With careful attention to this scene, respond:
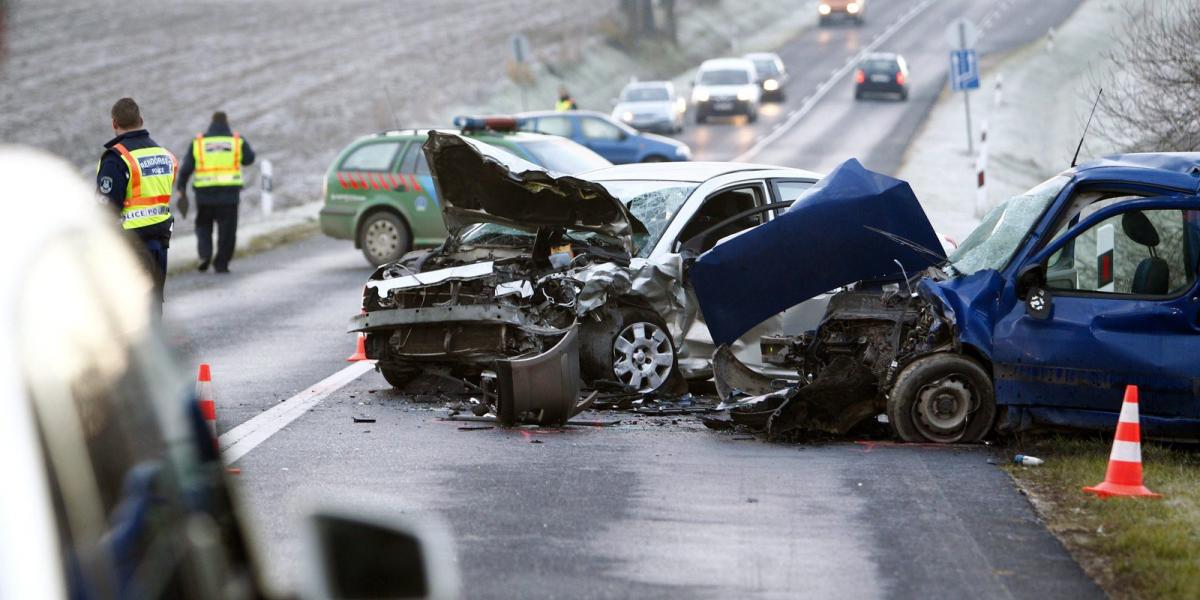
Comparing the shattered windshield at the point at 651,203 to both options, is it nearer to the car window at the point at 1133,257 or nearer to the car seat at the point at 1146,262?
the car window at the point at 1133,257

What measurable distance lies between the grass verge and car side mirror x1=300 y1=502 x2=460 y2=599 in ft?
14.5

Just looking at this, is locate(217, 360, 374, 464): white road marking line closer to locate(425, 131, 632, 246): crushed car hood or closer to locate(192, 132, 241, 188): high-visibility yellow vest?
locate(425, 131, 632, 246): crushed car hood

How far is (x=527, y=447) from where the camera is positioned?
937 centimetres

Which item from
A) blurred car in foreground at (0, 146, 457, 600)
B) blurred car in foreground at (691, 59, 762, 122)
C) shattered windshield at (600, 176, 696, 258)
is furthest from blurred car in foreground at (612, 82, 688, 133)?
blurred car in foreground at (0, 146, 457, 600)

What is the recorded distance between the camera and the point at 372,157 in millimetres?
20562

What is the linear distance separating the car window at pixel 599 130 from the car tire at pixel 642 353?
2386 cm

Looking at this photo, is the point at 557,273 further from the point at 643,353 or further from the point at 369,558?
the point at 369,558

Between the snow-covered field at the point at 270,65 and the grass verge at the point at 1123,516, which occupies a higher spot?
the snow-covered field at the point at 270,65

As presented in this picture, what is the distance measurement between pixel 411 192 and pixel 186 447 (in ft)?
58.6

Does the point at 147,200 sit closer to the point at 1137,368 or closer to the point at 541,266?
the point at 541,266

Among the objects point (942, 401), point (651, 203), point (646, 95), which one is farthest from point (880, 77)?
point (942, 401)

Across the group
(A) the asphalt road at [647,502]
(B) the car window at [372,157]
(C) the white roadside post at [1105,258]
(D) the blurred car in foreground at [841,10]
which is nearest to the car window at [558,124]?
(B) the car window at [372,157]

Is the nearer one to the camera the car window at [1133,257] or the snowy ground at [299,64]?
the car window at [1133,257]

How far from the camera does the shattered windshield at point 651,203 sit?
36.9 ft
